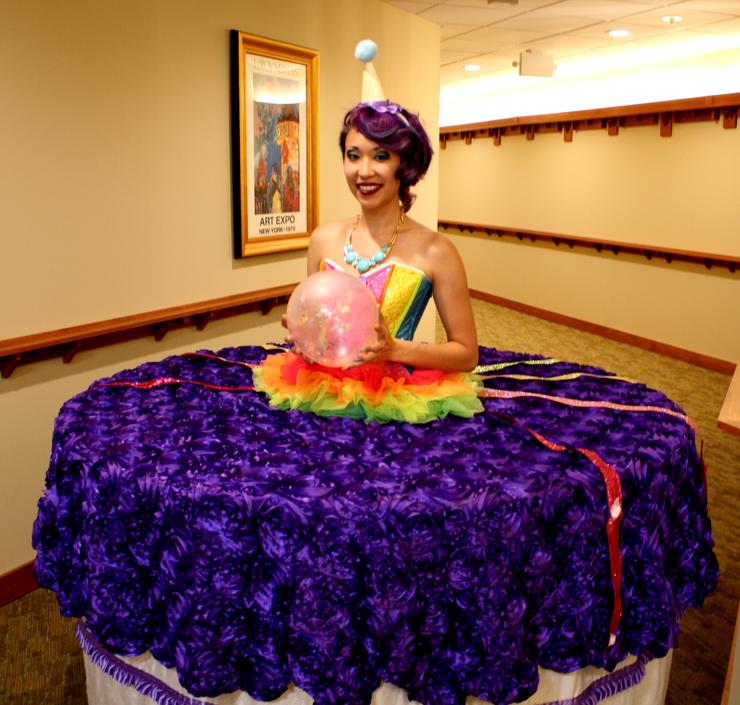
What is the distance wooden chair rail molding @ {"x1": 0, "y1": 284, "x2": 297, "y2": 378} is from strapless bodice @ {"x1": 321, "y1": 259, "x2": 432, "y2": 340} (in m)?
1.43

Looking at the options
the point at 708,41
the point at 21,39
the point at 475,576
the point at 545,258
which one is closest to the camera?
the point at 475,576

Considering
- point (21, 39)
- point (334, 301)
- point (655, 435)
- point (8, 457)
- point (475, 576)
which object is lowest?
point (8, 457)

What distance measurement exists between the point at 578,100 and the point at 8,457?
7251 millimetres

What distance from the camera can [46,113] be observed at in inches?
110

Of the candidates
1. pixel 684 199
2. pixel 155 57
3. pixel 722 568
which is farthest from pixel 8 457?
pixel 684 199

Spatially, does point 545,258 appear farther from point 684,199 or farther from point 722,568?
point 722,568

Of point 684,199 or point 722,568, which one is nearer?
point 722,568

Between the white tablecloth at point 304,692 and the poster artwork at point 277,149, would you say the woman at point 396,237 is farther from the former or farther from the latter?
the poster artwork at point 277,149

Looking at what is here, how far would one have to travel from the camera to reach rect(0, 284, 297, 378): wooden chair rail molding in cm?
281

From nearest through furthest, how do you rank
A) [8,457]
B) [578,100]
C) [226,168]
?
[8,457], [226,168], [578,100]

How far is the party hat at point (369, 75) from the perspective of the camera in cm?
214

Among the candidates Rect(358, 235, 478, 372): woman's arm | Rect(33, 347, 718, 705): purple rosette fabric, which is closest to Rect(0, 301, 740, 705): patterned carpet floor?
Rect(33, 347, 718, 705): purple rosette fabric

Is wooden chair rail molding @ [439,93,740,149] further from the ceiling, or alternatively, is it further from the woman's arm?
the woman's arm

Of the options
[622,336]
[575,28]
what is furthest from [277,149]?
[622,336]
